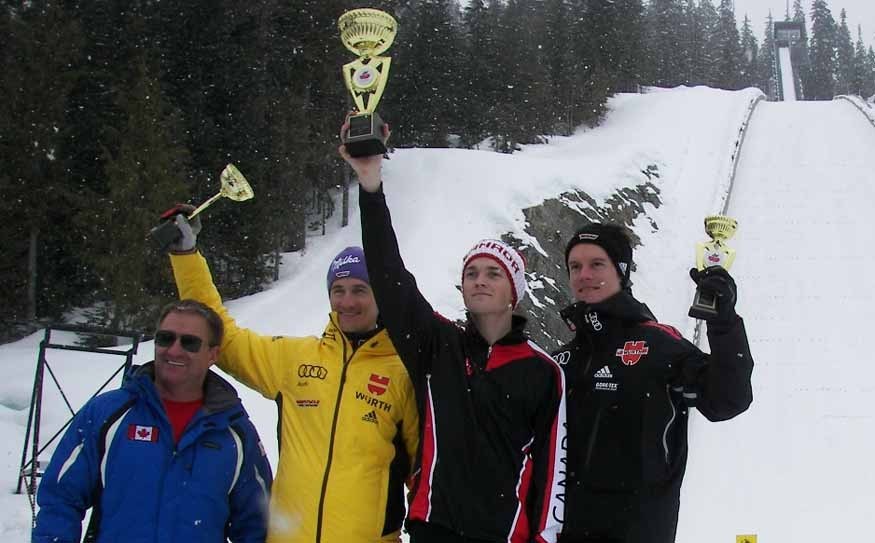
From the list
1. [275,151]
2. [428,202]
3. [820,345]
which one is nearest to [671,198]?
[428,202]

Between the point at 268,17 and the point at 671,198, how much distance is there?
12553 millimetres

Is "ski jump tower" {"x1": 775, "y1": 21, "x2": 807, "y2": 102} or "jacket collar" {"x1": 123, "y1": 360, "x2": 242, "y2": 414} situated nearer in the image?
"jacket collar" {"x1": 123, "y1": 360, "x2": 242, "y2": 414}

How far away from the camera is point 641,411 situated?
9.68 feet

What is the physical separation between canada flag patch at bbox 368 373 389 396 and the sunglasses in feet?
2.36

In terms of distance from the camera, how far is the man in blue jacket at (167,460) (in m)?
2.69

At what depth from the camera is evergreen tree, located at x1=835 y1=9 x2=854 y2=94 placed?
3095 inches

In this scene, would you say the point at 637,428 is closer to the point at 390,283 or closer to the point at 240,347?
the point at 390,283

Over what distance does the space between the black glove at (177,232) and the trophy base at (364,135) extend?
3.65ft

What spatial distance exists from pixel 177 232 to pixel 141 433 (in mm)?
1023

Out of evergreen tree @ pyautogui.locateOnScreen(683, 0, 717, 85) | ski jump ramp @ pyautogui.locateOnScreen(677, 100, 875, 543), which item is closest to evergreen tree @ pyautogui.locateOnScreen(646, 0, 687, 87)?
evergreen tree @ pyautogui.locateOnScreen(683, 0, 717, 85)

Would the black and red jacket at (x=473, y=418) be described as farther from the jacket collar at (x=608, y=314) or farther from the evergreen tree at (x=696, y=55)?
the evergreen tree at (x=696, y=55)

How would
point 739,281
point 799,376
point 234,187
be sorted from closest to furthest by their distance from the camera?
point 234,187, point 799,376, point 739,281

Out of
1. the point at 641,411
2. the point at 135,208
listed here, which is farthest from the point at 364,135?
the point at 135,208

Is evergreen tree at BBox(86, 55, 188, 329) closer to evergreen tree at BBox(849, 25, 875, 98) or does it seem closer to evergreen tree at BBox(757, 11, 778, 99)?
evergreen tree at BBox(849, 25, 875, 98)
